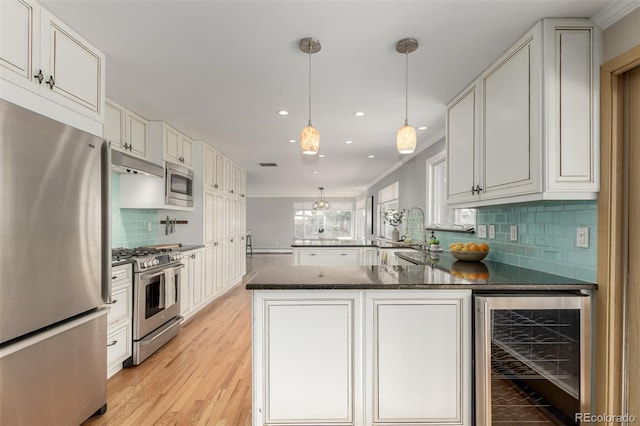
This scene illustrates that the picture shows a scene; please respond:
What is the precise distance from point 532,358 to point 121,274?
9.60 feet

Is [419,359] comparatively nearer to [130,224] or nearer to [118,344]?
[118,344]

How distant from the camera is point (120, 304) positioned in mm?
2656

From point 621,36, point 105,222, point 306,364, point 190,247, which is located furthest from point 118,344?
point 621,36

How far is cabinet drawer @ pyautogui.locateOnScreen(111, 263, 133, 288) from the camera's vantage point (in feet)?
8.27

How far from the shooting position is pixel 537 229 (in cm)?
224

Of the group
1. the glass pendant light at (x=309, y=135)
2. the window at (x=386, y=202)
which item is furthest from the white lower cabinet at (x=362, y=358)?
the window at (x=386, y=202)

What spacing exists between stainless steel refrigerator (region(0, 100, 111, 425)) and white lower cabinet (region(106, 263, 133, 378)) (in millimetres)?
465

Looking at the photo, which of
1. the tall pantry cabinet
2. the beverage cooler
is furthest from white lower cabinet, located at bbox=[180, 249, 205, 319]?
the beverage cooler

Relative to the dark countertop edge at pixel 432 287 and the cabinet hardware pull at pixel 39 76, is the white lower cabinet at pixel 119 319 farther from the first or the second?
the dark countertop edge at pixel 432 287

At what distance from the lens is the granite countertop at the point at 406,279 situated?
1738mm

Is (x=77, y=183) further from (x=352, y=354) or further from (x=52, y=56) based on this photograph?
(x=352, y=354)

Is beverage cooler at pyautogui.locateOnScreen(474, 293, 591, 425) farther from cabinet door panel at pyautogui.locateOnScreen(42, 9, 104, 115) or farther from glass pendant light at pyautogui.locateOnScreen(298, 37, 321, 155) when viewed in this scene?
cabinet door panel at pyautogui.locateOnScreen(42, 9, 104, 115)

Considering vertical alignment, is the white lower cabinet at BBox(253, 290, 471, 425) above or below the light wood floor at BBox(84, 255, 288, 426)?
above

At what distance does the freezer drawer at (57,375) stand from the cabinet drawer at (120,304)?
47 cm
